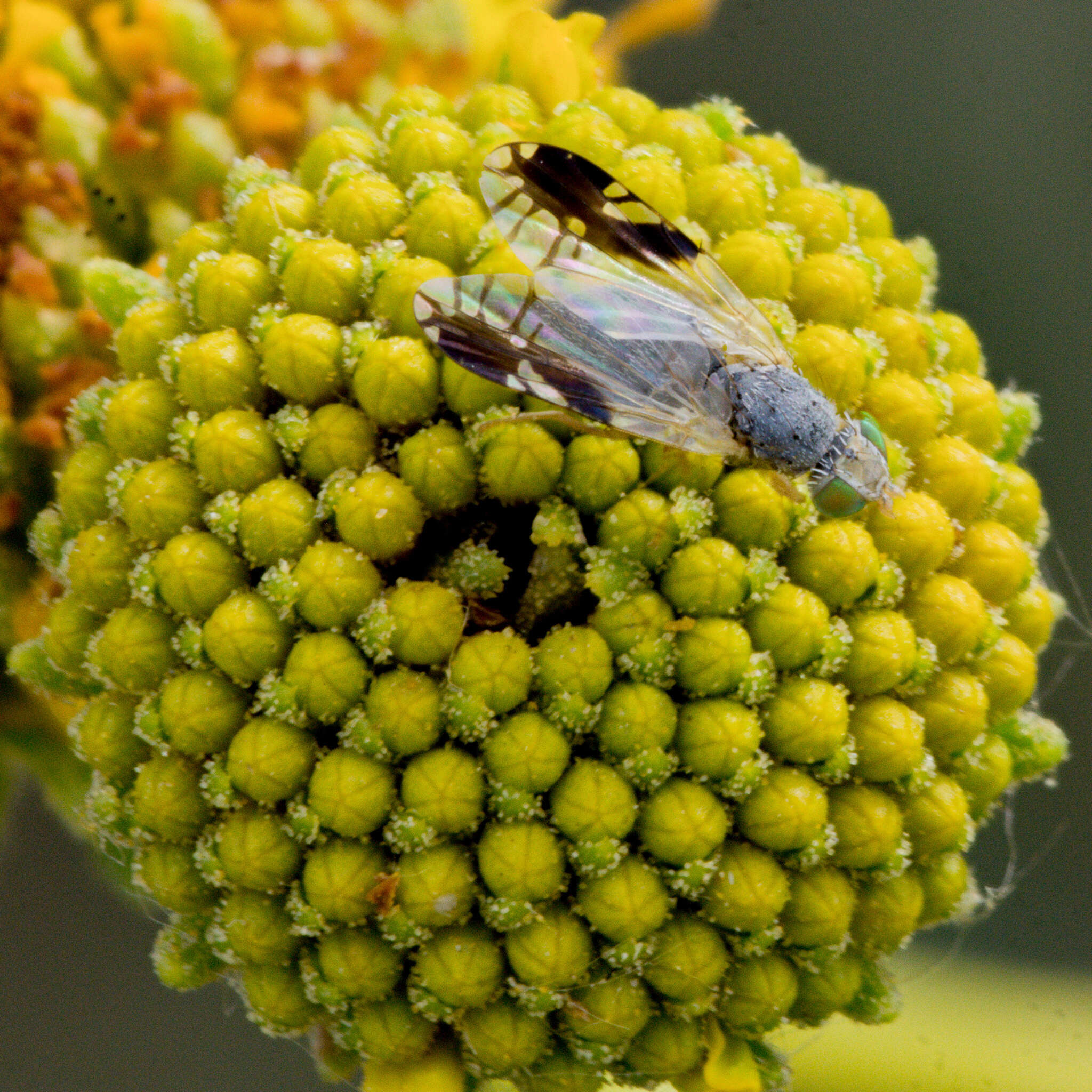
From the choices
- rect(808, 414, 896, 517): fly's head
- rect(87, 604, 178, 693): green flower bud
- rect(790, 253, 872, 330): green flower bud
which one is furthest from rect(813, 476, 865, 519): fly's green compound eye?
rect(87, 604, 178, 693): green flower bud

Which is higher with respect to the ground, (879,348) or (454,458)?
(879,348)

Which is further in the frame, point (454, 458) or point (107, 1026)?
point (107, 1026)

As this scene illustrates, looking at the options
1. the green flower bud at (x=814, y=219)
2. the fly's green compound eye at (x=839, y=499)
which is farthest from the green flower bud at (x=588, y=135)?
the fly's green compound eye at (x=839, y=499)

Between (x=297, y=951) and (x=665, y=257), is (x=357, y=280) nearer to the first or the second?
(x=665, y=257)

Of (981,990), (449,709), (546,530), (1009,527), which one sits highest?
(1009,527)

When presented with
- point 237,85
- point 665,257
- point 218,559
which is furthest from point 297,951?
point 237,85

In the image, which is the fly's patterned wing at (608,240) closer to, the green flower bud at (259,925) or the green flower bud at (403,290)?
the green flower bud at (403,290)

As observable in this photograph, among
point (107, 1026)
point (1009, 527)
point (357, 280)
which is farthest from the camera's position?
point (107, 1026)
